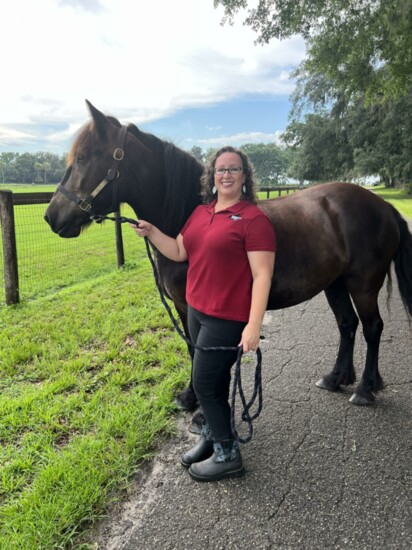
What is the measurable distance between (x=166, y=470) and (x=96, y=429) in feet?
2.02

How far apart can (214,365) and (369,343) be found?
5.48 feet

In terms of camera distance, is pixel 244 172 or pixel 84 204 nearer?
pixel 244 172

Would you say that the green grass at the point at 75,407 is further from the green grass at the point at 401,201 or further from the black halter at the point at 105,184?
the green grass at the point at 401,201

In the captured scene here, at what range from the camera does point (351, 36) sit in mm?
8336

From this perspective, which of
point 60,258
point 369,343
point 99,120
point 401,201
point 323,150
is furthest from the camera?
point 323,150

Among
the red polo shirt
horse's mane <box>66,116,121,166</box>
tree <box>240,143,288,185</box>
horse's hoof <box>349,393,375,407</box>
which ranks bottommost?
horse's hoof <box>349,393,375,407</box>

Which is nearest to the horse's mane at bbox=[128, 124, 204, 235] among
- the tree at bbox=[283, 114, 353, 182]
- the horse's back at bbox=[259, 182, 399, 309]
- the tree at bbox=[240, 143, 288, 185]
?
the horse's back at bbox=[259, 182, 399, 309]

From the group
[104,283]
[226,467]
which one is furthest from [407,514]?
[104,283]

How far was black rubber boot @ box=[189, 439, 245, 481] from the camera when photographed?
2066 mm

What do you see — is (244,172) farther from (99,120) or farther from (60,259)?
(60,259)

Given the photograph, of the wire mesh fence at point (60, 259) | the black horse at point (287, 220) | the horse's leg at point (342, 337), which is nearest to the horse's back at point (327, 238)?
the black horse at point (287, 220)

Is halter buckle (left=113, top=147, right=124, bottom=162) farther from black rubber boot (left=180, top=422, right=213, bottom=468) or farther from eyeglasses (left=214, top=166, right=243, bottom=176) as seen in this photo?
black rubber boot (left=180, top=422, right=213, bottom=468)

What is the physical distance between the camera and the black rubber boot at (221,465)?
2.07 metres

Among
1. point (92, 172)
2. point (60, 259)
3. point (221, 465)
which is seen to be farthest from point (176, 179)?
point (60, 259)
